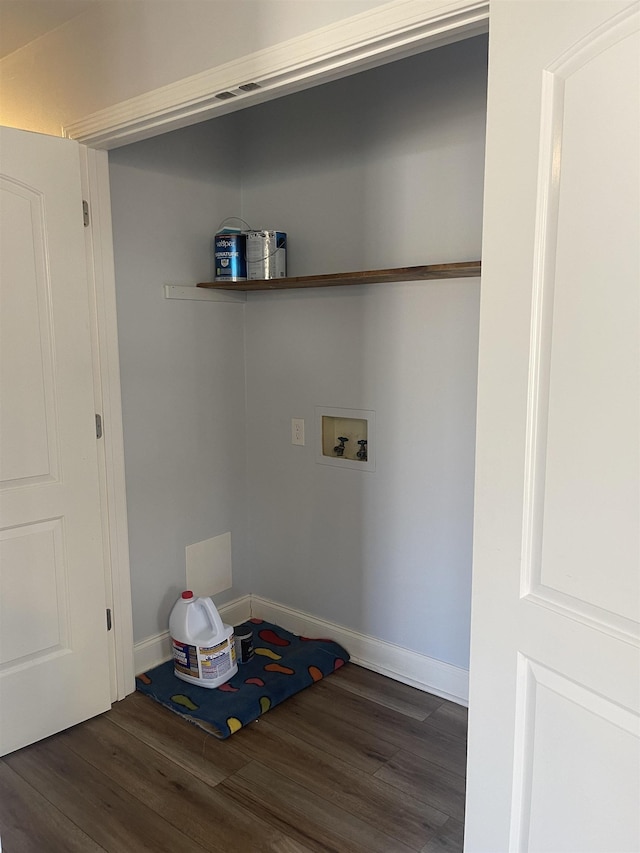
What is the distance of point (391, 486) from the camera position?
2.51m

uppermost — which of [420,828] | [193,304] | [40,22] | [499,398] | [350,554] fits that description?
[40,22]

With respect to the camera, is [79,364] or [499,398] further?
[79,364]

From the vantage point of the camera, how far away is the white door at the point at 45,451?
2037 mm

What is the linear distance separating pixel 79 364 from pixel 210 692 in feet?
4.25

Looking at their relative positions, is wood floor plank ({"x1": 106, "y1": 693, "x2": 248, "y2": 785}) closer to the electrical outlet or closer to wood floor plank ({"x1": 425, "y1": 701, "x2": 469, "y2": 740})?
wood floor plank ({"x1": 425, "y1": 701, "x2": 469, "y2": 740})

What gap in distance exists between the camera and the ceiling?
1.99 metres

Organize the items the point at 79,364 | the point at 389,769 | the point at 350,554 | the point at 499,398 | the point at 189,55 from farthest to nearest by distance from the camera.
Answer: the point at 350,554
the point at 79,364
the point at 389,769
the point at 189,55
the point at 499,398

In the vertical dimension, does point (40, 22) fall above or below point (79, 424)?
above

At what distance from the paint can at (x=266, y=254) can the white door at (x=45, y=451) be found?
26.7 inches

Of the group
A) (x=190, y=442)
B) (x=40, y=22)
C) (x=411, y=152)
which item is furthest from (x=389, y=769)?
(x=40, y=22)

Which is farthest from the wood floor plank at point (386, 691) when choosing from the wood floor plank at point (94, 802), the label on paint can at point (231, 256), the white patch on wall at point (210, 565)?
the label on paint can at point (231, 256)

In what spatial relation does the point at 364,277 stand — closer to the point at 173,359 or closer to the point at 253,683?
the point at 173,359

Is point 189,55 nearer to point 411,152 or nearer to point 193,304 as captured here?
point 411,152

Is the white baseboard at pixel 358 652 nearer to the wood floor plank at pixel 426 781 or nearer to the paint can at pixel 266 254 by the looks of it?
the wood floor plank at pixel 426 781
